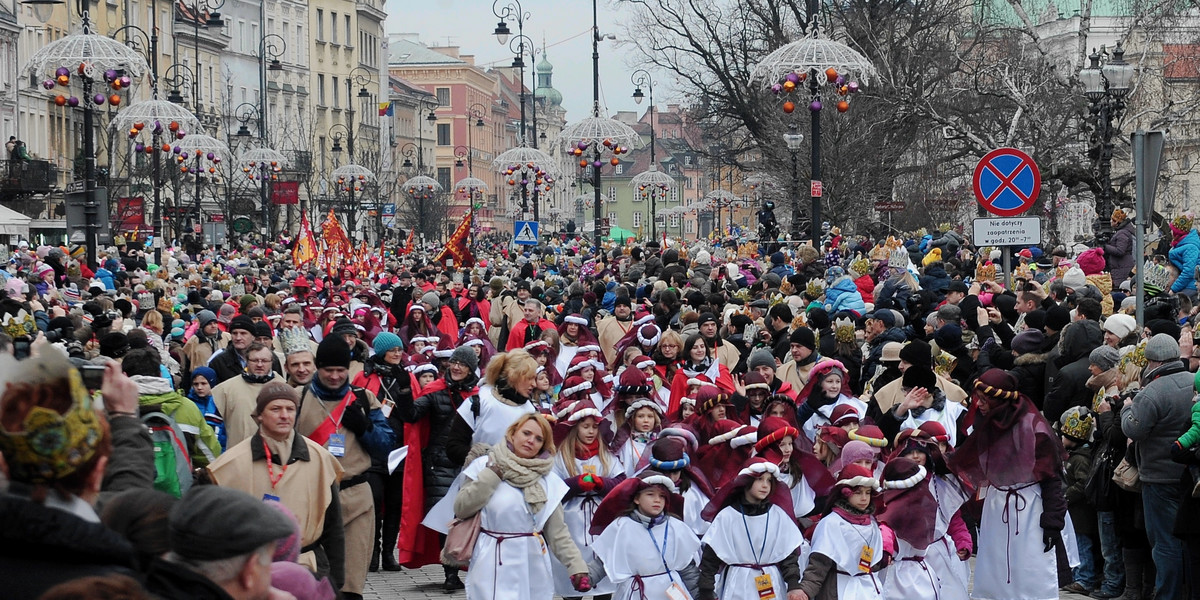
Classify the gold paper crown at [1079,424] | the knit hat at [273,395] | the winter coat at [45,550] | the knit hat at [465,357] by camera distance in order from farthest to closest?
the knit hat at [465,357]
the gold paper crown at [1079,424]
the knit hat at [273,395]
the winter coat at [45,550]

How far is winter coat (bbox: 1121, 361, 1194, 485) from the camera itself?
9352 millimetres

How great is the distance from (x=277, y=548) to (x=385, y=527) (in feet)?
25.0

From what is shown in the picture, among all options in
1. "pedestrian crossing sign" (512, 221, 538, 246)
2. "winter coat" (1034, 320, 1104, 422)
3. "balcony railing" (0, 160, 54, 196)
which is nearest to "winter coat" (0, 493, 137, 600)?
"winter coat" (1034, 320, 1104, 422)

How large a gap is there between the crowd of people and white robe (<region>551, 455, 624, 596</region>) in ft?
0.05

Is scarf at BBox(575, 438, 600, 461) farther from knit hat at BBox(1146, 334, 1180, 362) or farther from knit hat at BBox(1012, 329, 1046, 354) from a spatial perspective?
knit hat at BBox(1012, 329, 1046, 354)

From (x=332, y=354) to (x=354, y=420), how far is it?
40 centimetres

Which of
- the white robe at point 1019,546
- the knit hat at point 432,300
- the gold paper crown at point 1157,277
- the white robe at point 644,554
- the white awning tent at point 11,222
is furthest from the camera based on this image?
the white awning tent at point 11,222

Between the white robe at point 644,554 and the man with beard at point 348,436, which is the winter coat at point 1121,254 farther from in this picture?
the white robe at point 644,554

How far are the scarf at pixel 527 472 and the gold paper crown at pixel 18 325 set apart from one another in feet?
21.1

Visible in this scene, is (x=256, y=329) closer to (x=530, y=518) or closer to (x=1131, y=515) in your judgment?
(x=530, y=518)

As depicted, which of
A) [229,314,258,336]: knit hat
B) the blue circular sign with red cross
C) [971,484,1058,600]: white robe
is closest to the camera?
[971,484,1058,600]: white robe

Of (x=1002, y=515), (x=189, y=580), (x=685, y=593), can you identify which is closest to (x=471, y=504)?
(x=685, y=593)

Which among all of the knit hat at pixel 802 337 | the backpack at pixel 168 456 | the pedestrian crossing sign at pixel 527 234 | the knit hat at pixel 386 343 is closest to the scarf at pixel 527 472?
the backpack at pixel 168 456

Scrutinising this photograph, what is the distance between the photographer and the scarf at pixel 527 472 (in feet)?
27.3
